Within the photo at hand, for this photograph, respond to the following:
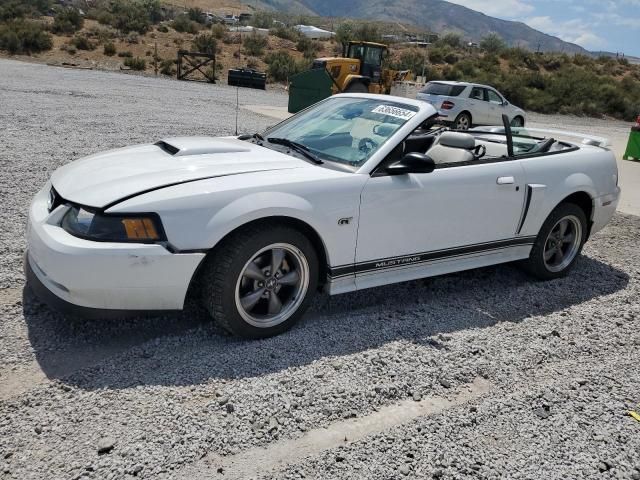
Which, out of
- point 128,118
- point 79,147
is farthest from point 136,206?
point 128,118

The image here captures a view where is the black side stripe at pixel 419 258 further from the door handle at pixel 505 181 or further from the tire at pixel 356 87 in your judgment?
the tire at pixel 356 87

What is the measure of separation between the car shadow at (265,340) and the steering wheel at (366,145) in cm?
118

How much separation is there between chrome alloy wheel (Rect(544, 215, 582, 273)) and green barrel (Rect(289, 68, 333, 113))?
12397mm

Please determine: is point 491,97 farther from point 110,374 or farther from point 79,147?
point 110,374

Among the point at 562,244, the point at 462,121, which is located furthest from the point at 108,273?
the point at 462,121

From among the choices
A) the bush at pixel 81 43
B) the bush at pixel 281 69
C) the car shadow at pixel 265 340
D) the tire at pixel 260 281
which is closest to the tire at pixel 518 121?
the bush at pixel 281 69

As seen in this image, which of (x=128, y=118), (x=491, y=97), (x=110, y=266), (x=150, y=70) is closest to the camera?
(x=110, y=266)

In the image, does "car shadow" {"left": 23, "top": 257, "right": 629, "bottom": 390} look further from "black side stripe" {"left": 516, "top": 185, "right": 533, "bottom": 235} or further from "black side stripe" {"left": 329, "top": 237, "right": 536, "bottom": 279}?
"black side stripe" {"left": 516, "top": 185, "right": 533, "bottom": 235}

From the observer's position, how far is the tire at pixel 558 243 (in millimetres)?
5207

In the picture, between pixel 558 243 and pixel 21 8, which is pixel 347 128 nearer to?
pixel 558 243

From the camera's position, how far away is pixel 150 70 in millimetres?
31219

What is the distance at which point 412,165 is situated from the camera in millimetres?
4023

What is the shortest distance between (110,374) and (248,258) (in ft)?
3.29

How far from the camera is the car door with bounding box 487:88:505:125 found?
1920 centimetres
